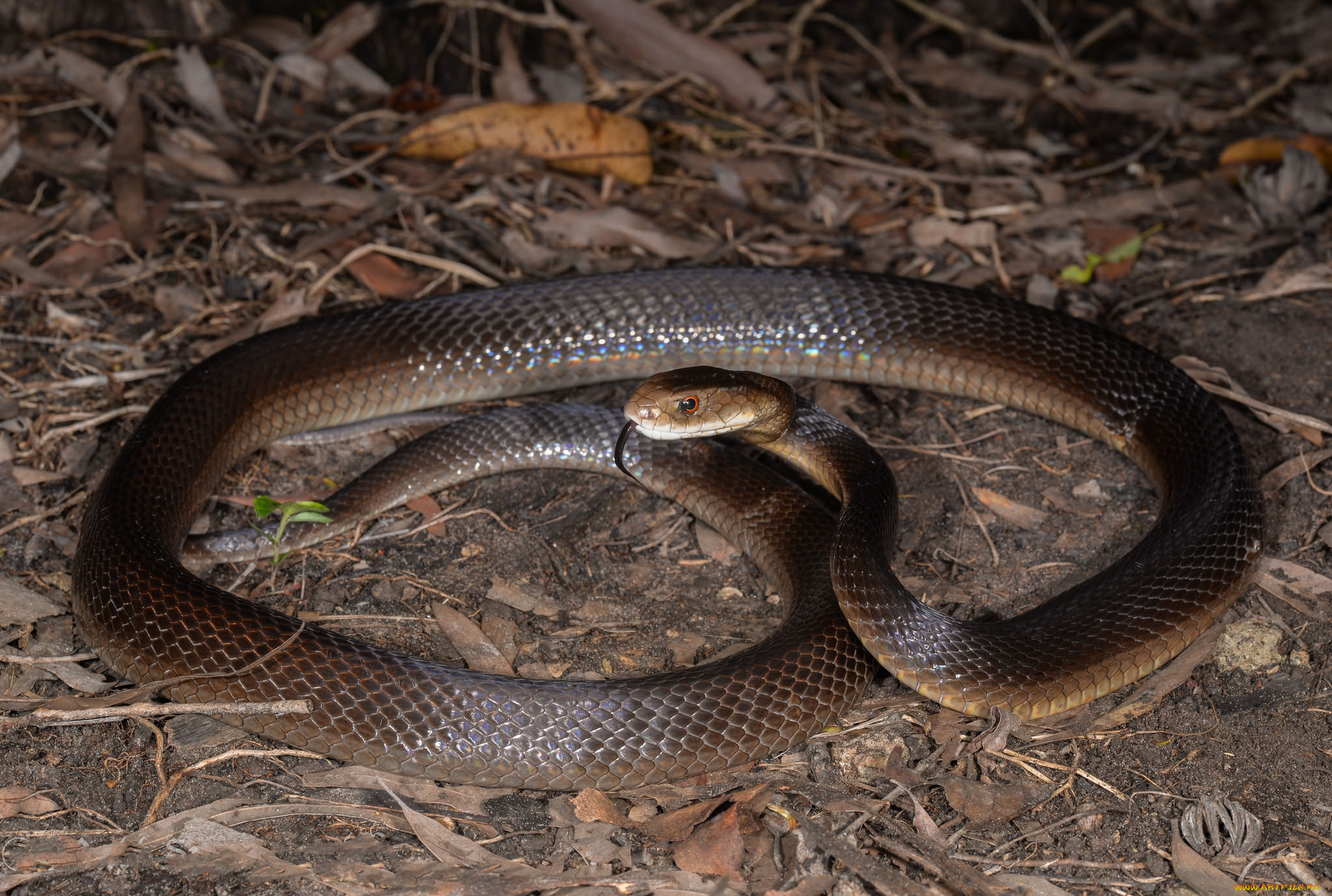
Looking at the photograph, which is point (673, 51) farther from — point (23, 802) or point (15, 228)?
point (23, 802)

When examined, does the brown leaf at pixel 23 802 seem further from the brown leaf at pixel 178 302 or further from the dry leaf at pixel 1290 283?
the dry leaf at pixel 1290 283

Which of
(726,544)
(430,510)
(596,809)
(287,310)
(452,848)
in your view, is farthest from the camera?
(287,310)

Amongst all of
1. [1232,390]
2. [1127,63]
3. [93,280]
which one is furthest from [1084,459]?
[93,280]

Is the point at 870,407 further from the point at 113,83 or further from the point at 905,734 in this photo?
the point at 113,83

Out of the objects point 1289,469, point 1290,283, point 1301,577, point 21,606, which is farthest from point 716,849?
point 1290,283

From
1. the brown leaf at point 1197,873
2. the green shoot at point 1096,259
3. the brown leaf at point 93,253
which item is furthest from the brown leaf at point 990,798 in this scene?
the brown leaf at point 93,253

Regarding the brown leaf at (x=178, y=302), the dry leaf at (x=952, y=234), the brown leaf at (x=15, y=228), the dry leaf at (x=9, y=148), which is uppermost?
the dry leaf at (x=9, y=148)
